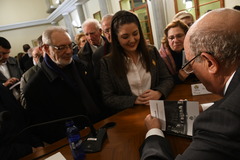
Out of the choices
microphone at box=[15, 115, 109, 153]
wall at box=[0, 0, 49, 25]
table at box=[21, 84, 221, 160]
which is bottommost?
table at box=[21, 84, 221, 160]

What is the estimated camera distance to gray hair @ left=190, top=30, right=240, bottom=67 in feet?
2.39

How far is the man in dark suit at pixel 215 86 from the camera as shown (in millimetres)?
553

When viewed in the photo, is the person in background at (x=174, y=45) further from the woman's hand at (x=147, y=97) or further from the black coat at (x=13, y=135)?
the black coat at (x=13, y=135)

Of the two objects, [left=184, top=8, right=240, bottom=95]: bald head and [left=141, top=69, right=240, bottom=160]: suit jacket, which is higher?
[left=184, top=8, right=240, bottom=95]: bald head

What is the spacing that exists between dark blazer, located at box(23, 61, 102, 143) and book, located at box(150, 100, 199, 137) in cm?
89

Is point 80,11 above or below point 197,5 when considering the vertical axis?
above

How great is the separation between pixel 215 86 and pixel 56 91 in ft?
4.61

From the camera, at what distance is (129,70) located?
1.75 meters

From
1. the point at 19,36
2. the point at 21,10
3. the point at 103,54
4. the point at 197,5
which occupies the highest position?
the point at 21,10

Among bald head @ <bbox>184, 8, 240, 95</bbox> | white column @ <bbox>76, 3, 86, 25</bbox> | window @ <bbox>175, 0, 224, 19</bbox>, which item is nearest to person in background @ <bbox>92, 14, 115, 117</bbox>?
bald head @ <bbox>184, 8, 240, 95</bbox>

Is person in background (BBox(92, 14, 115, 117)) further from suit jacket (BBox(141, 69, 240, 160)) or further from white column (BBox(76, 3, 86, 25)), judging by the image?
white column (BBox(76, 3, 86, 25))

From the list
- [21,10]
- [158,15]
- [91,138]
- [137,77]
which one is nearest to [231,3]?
[158,15]

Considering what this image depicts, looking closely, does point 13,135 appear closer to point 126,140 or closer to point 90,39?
point 126,140

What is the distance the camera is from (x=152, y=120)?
1.16 m
